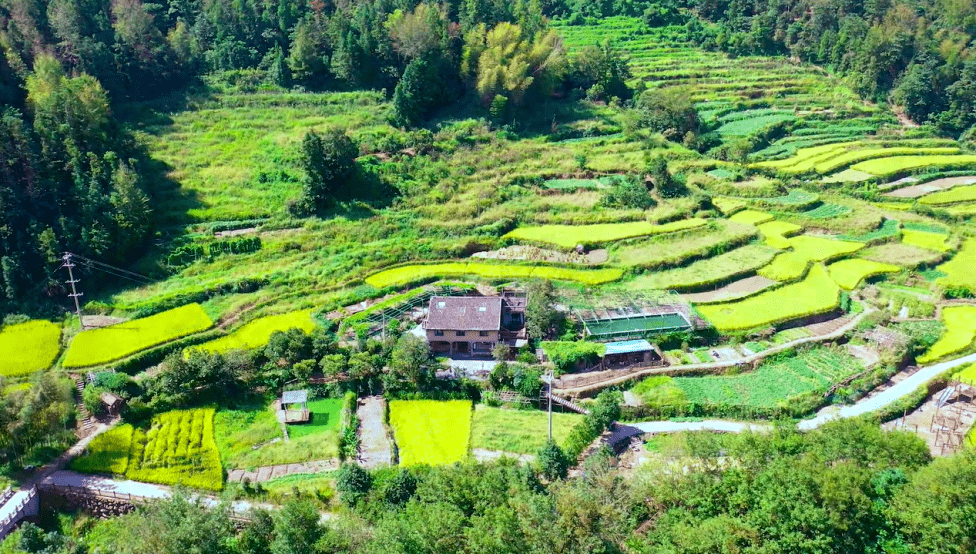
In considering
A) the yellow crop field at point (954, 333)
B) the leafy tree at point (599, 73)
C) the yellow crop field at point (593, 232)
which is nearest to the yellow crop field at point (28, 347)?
the yellow crop field at point (593, 232)

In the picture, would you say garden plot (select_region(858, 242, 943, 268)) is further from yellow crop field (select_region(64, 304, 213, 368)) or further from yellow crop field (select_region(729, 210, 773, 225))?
yellow crop field (select_region(64, 304, 213, 368))

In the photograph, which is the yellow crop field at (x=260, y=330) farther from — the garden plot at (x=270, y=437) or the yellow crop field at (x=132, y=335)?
the garden plot at (x=270, y=437)

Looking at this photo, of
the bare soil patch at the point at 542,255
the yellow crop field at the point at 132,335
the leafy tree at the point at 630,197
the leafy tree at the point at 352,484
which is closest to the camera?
the leafy tree at the point at 352,484

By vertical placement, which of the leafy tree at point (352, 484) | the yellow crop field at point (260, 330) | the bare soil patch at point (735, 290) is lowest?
the leafy tree at point (352, 484)

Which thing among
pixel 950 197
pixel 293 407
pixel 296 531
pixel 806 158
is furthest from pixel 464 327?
pixel 950 197

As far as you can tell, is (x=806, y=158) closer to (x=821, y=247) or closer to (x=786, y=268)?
(x=821, y=247)

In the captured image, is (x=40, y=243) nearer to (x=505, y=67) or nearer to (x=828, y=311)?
(x=505, y=67)
